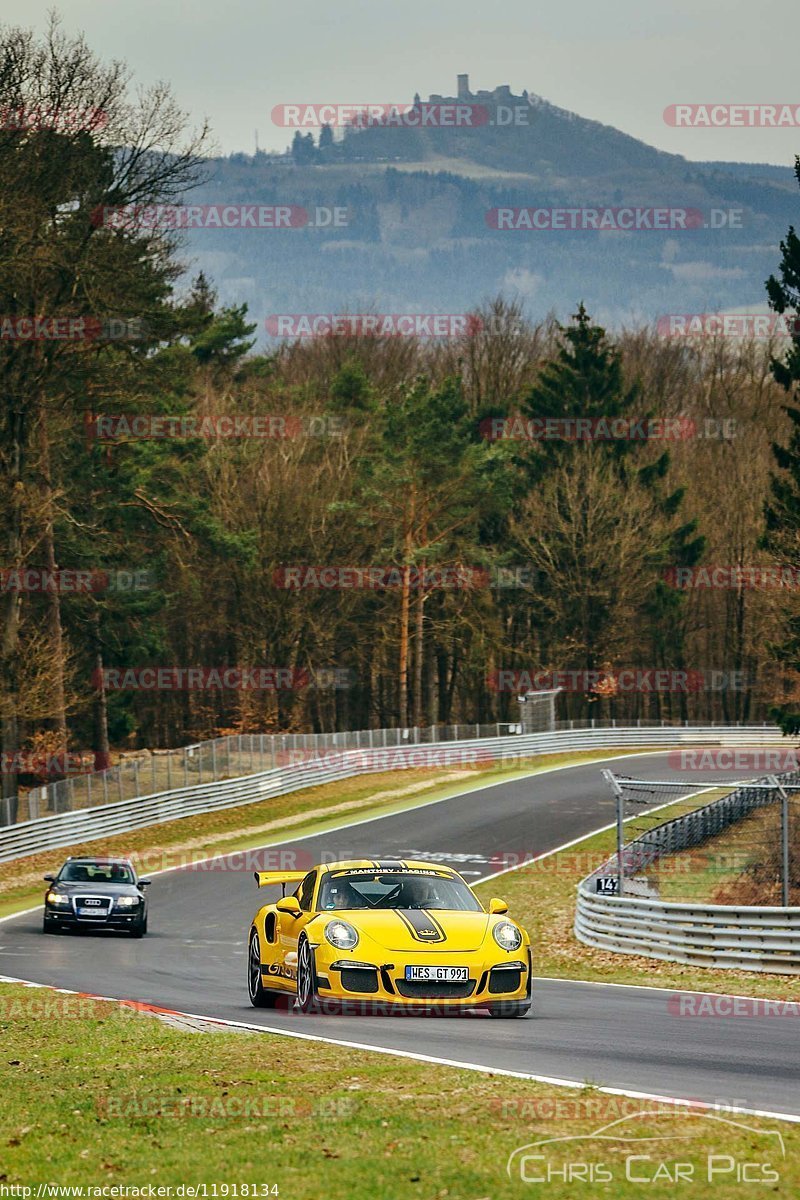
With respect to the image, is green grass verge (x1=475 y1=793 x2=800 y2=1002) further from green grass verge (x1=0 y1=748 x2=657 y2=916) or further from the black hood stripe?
green grass verge (x1=0 y1=748 x2=657 y2=916)

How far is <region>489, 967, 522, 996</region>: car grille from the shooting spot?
546 inches

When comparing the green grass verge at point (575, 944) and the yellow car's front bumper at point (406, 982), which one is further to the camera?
the green grass verge at point (575, 944)

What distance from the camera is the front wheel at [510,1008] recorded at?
551 inches

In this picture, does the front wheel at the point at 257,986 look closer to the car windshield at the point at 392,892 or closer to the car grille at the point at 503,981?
the car windshield at the point at 392,892

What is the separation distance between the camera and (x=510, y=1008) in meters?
14.1

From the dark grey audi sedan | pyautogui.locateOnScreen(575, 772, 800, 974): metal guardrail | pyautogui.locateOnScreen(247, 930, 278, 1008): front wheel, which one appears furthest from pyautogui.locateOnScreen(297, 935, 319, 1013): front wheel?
the dark grey audi sedan

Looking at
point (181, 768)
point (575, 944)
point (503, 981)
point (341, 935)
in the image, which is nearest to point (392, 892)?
point (341, 935)

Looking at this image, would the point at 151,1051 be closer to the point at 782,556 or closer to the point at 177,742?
the point at 782,556

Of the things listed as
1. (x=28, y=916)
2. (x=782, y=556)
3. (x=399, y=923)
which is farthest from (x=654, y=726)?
(x=399, y=923)

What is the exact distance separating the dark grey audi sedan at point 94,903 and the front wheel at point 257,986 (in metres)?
11.7

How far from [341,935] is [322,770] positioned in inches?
1618

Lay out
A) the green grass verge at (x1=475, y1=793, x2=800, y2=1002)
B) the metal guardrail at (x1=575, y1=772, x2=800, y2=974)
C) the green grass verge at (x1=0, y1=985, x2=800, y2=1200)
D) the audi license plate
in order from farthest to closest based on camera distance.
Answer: the metal guardrail at (x1=575, y1=772, x2=800, y2=974) → the green grass verge at (x1=475, y1=793, x2=800, y2=1002) → the audi license plate → the green grass verge at (x1=0, y1=985, x2=800, y2=1200)

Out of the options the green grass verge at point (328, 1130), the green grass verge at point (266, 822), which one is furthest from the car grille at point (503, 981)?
the green grass verge at point (266, 822)

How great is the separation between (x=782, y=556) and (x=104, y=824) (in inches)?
770
